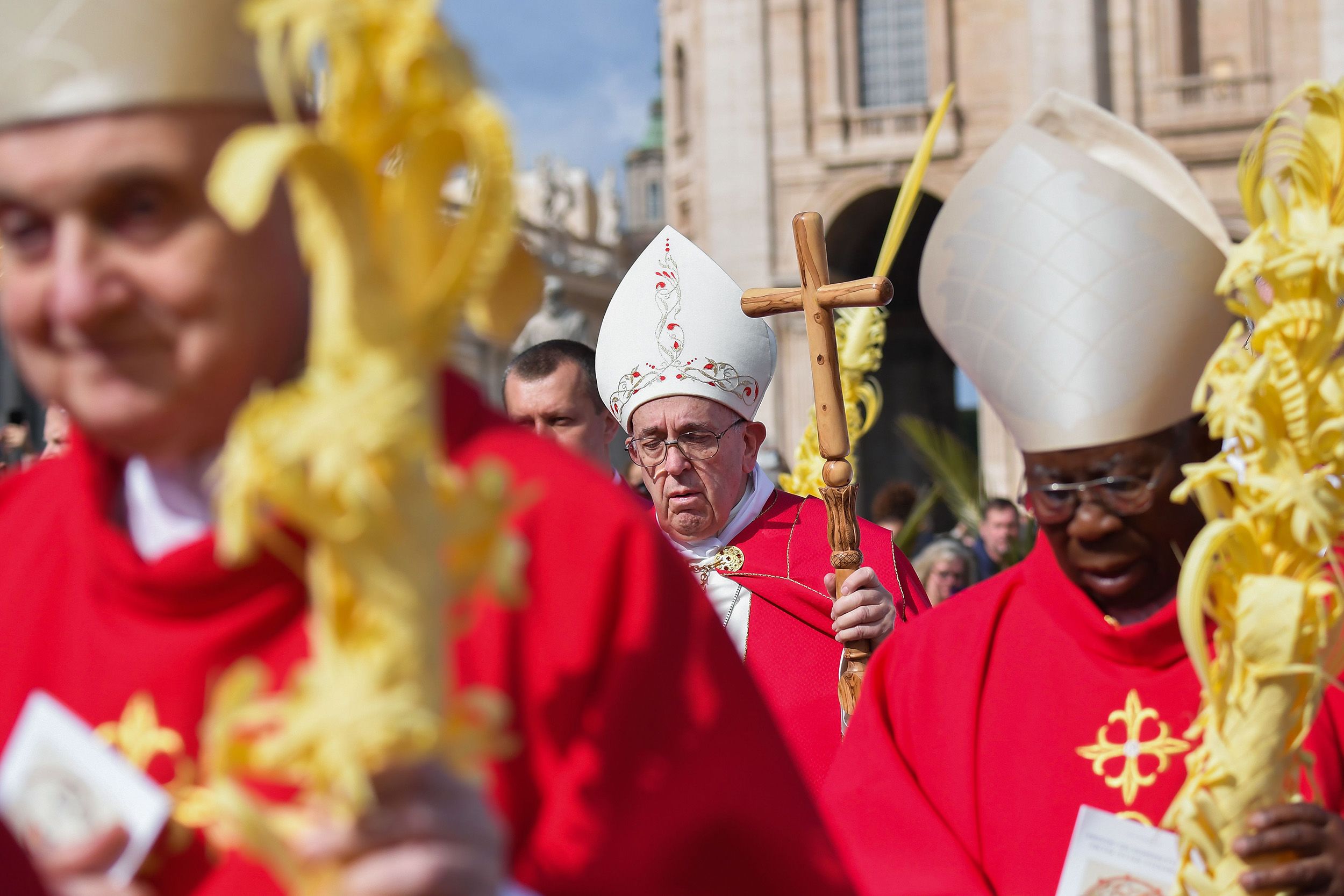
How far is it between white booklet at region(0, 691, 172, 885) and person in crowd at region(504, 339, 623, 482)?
3.34m

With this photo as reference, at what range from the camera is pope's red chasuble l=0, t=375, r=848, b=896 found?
1.75m

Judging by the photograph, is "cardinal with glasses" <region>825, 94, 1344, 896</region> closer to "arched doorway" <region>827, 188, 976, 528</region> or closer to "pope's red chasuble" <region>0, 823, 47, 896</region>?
"pope's red chasuble" <region>0, 823, 47, 896</region>

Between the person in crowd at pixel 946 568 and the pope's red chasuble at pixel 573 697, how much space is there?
580cm

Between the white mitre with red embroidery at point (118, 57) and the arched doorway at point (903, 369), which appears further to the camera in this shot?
the arched doorway at point (903, 369)

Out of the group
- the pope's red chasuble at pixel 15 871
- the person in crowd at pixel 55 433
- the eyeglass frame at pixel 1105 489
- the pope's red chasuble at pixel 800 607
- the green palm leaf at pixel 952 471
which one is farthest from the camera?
the green palm leaf at pixel 952 471

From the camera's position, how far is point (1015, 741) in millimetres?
3152

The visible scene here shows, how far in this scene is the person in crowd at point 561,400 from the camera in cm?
529

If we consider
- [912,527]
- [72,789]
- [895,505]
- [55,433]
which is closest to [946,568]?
[912,527]

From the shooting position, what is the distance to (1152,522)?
281cm

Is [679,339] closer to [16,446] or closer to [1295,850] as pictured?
Answer: [1295,850]

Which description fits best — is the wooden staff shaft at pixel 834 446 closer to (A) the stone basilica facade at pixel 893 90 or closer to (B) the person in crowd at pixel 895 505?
(B) the person in crowd at pixel 895 505

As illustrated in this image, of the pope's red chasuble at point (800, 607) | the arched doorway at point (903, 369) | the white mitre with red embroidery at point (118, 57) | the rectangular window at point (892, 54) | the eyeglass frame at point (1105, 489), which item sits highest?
the rectangular window at point (892, 54)

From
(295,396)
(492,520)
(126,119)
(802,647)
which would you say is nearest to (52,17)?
(126,119)

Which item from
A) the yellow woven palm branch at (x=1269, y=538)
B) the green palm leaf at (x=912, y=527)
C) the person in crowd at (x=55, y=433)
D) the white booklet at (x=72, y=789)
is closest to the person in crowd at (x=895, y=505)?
the green palm leaf at (x=912, y=527)
